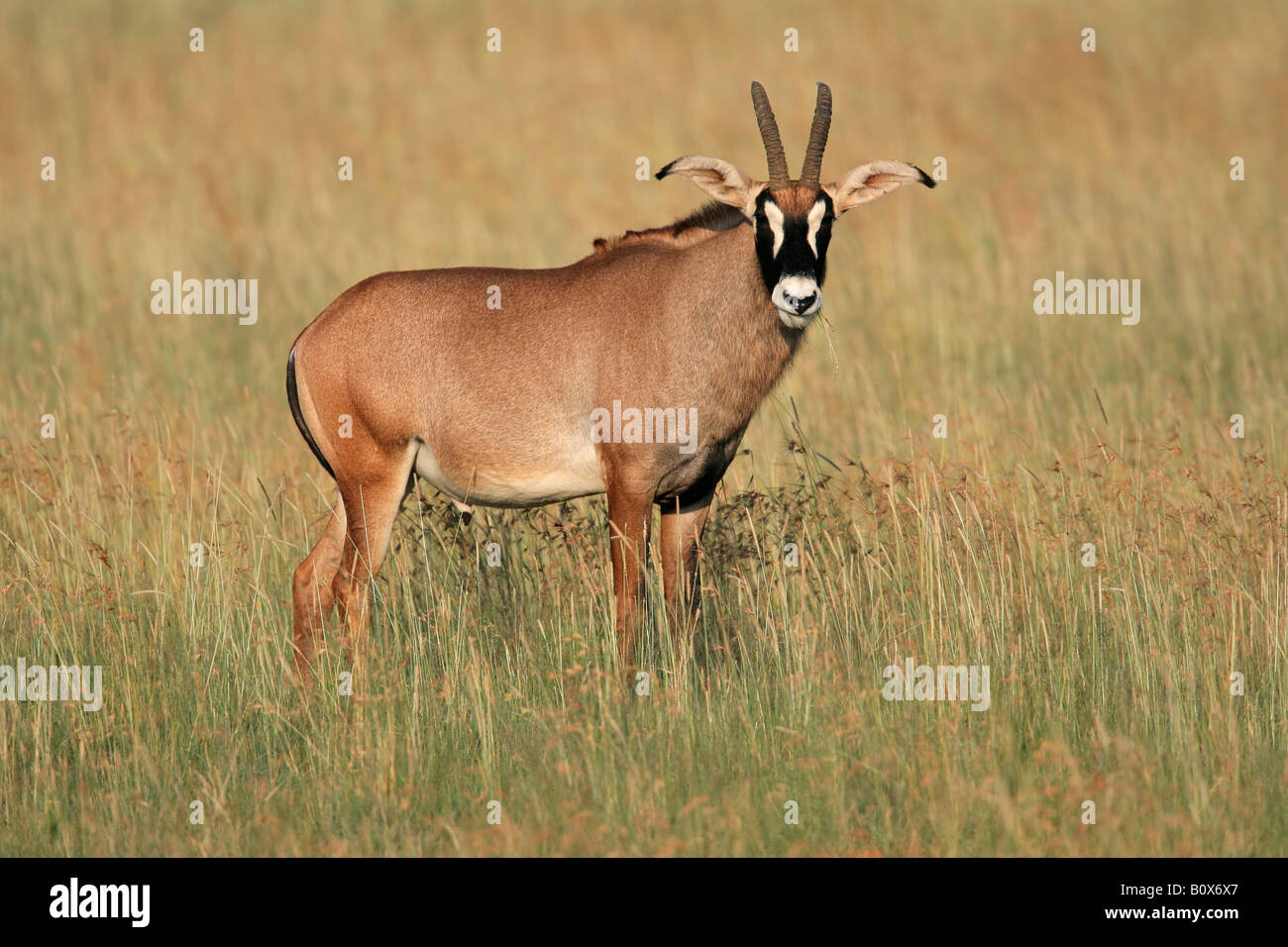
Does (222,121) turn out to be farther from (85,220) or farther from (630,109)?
(630,109)

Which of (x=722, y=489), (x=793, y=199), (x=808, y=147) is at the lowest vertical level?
(x=722, y=489)

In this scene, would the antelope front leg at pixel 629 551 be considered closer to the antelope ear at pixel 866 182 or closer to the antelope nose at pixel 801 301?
the antelope nose at pixel 801 301

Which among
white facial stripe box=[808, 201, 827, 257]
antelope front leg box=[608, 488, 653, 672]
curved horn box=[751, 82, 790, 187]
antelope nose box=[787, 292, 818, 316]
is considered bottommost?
antelope front leg box=[608, 488, 653, 672]

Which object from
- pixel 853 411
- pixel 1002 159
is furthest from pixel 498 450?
pixel 1002 159

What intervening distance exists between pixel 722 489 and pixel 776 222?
2.37 meters

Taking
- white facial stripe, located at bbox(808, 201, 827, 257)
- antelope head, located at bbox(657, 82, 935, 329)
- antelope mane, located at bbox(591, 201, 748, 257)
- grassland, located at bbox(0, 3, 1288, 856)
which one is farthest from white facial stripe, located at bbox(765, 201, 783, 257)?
grassland, located at bbox(0, 3, 1288, 856)

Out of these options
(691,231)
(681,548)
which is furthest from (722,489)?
(691,231)

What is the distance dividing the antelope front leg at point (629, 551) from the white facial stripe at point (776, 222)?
1.46 m

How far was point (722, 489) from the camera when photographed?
32.6 feet

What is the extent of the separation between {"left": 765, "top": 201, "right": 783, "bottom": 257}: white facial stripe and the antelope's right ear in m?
0.25

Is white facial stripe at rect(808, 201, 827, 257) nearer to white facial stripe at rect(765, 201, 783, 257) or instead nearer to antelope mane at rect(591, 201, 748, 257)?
white facial stripe at rect(765, 201, 783, 257)

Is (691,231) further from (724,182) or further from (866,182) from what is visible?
(866,182)

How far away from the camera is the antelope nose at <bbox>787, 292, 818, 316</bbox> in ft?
24.8

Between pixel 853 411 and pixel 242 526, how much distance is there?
556 cm
